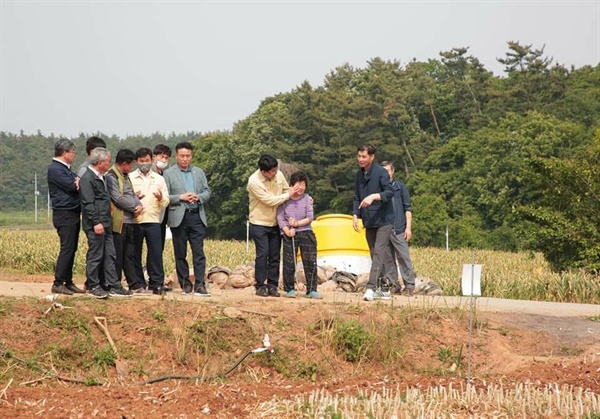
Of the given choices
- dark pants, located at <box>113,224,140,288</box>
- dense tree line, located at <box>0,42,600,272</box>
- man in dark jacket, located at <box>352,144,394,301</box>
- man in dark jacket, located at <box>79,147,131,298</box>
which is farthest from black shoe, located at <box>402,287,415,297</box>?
dense tree line, located at <box>0,42,600,272</box>

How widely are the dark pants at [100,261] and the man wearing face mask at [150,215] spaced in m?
0.64

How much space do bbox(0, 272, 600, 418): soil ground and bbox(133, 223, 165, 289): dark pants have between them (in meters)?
0.73

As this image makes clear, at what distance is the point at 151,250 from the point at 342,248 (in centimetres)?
585

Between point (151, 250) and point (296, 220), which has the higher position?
point (296, 220)

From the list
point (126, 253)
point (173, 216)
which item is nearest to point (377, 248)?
point (173, 216)

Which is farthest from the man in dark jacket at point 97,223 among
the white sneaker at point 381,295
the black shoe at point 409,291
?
the black shoe at point 409,291

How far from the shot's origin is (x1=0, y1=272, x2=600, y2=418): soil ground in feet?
29.2

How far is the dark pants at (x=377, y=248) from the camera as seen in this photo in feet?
44.7

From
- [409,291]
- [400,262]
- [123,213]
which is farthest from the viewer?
[409,291]

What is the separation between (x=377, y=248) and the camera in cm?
1383

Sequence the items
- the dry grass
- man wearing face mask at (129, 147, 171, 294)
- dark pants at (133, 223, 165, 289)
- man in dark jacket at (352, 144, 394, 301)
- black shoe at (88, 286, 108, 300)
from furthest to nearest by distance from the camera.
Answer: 1. man in dark jacket at (352, 144, 394, 301)
2. dark pants at (133, 223, 165, 289)
3. man wearing face mask at (129, 147, 171, 294)
4. black shoe at (88, 286, 108, 300)
5. the dry grass

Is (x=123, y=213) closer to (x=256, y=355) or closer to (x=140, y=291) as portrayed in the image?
(x=140, y=291)

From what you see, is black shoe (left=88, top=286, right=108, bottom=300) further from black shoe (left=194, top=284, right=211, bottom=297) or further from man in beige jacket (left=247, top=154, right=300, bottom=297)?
man in beige jacket (left=247, top=154, right=300, bottom=297)

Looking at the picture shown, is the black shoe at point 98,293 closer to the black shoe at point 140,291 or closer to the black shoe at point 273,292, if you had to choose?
the black shoe at point 140,291
